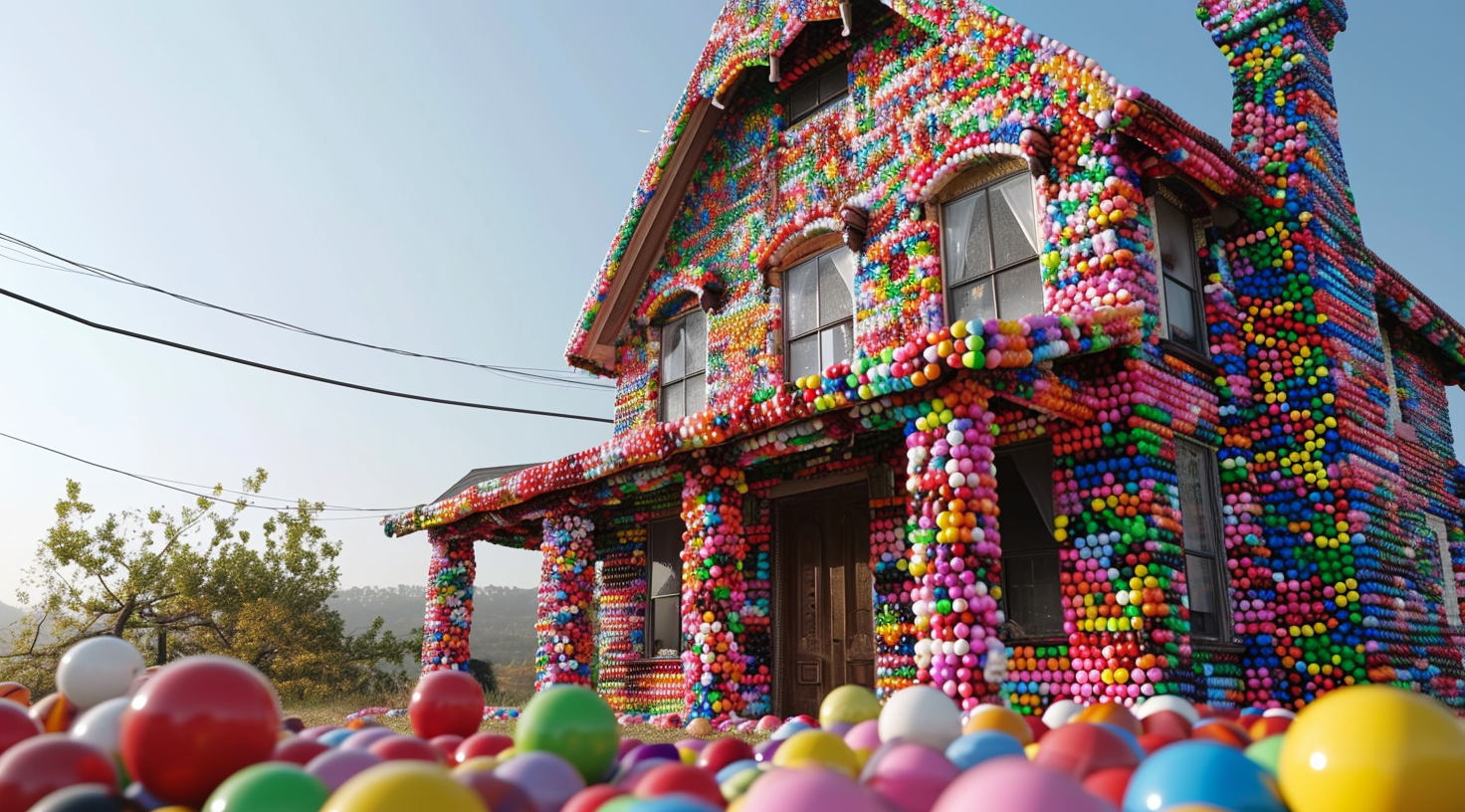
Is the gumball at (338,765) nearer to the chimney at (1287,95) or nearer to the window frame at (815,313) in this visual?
the window frame at (815,313)

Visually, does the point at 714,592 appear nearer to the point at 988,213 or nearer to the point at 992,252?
the point at 992,252

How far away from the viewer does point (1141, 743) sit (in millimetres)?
3441

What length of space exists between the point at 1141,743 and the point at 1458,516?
35.1ft

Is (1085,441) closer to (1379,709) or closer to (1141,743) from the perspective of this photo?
(1141,743)

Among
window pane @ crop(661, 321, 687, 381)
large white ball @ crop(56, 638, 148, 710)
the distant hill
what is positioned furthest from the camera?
the distant hill

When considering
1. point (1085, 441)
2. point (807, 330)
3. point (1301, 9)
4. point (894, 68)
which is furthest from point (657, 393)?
point (1301, 9)

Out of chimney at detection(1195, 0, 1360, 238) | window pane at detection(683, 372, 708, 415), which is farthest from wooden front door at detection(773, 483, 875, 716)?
chimney at detection(1195, 0, 1360, 238)

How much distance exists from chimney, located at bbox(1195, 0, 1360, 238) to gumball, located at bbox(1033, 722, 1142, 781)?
7.72 m

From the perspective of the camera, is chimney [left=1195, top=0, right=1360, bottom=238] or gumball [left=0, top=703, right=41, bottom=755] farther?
chimney [left=1195, top=0, right=1360, bottom=238]

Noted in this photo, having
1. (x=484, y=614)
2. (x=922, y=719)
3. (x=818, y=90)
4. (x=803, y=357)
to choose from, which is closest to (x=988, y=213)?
(x=803, y=357)

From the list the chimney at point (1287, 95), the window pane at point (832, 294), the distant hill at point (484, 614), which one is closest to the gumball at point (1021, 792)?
the chimney at point (1287, 95)

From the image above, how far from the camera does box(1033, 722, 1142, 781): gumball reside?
2.84 m

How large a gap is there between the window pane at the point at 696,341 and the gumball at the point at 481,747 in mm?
9040

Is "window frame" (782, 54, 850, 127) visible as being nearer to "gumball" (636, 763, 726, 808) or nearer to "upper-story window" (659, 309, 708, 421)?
"upper-story window" (659, 309, 708, 421)
